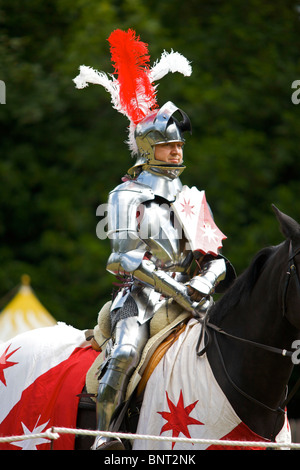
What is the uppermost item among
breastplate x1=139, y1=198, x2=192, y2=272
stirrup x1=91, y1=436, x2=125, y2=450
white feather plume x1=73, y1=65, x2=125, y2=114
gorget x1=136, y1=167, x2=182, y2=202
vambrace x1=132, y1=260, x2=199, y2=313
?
white feather plume x1=73, y1=65, x2=125, y2=114

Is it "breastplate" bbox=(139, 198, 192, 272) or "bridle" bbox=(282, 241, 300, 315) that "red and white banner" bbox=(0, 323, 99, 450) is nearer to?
"breastplate" bbox=(139, 198, 192, 272)

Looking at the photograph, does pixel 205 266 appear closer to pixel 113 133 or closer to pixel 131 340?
pixel 131 340

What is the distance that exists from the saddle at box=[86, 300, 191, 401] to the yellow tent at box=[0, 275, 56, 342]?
4736mm

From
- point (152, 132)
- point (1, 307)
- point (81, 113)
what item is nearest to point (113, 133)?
point (81, 113)

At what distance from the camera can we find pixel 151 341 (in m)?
5.32

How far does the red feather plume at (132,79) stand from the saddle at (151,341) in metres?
1.49

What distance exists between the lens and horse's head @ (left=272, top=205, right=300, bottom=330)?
4.65 m

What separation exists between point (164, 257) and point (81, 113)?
31.2 ft

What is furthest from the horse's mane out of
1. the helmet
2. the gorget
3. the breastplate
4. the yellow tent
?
the yellow tent

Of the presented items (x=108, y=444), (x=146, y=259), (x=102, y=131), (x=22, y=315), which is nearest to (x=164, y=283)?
(x=146, y=259)

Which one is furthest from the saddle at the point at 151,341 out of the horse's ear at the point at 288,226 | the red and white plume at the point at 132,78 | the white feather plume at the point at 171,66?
the white feather plume at the point at 171,66

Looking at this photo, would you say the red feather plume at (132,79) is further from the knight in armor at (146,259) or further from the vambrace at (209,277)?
the vambrace at (209,277)

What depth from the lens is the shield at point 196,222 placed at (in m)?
5.64

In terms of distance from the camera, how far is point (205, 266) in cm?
559
